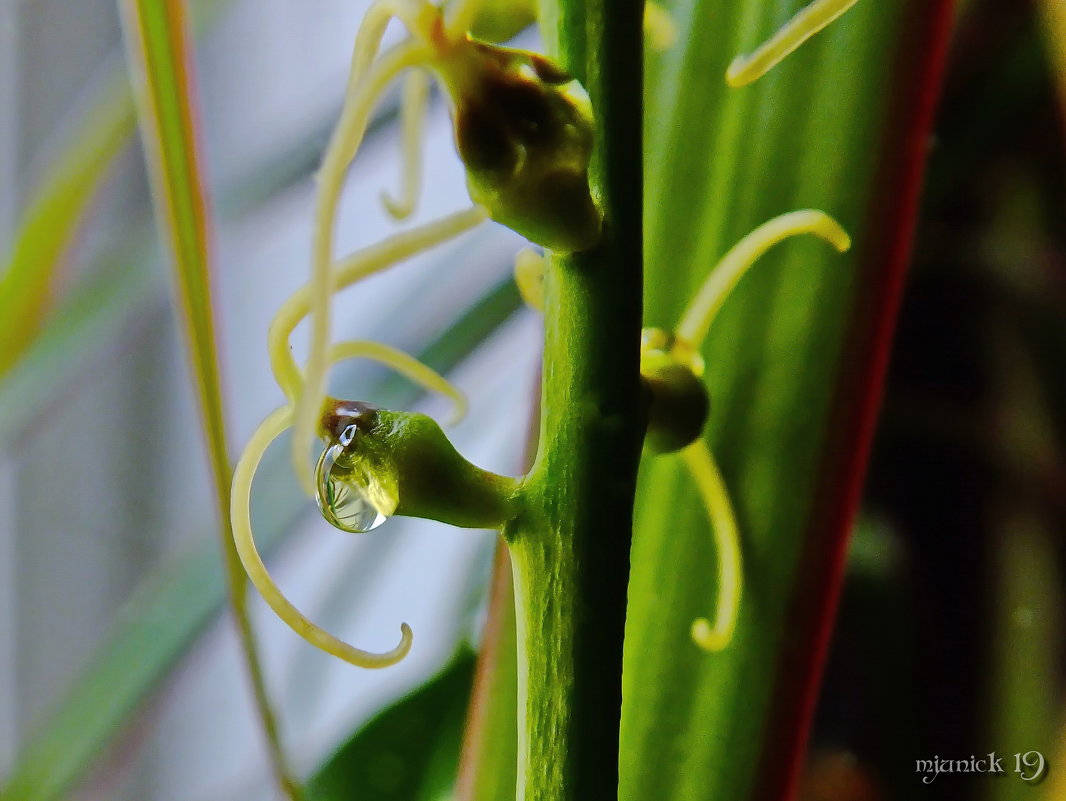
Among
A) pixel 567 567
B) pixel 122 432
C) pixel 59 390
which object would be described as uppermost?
pixel 567 567

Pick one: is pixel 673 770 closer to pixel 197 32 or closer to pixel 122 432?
pixel 197 32

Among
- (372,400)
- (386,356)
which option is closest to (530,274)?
(386,356)

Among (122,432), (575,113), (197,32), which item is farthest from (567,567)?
(122,432)

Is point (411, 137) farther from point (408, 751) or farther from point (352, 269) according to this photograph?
point (408, 751)

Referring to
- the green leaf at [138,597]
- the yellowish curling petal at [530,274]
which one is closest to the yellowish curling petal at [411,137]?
the yellowish curling petal at [530,274]

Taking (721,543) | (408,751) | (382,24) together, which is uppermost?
(382,24)

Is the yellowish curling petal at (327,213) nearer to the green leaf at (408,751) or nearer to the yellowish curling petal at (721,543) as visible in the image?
the yellowish curling petal at (721,543)

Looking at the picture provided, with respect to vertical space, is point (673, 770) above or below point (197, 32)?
below
